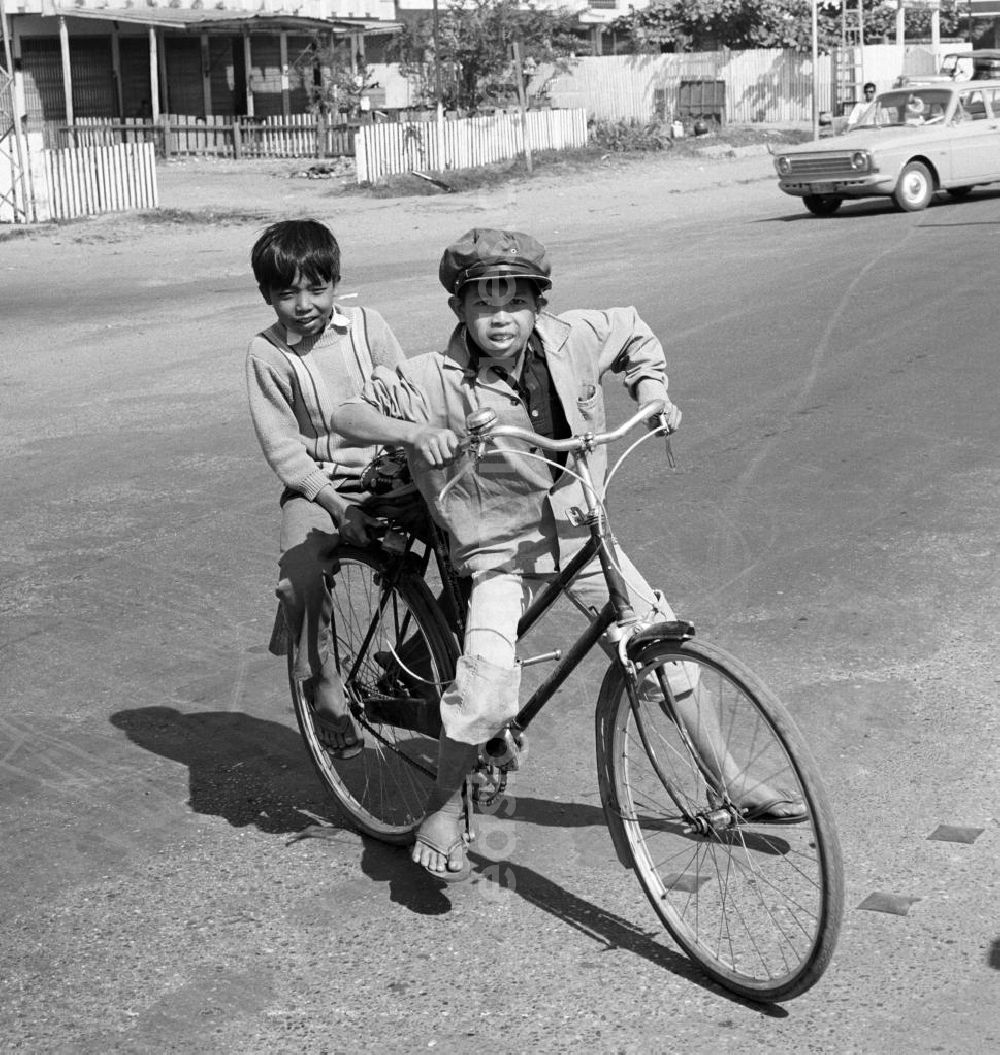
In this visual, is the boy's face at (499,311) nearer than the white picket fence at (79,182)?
Yes

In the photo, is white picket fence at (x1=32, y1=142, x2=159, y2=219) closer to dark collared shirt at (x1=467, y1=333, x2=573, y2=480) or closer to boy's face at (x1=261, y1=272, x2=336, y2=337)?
boy's face at (x1=261, y1=272, x2=336, y2=337)

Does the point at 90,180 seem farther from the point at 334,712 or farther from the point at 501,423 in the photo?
the point at 501,423

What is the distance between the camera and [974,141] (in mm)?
21938

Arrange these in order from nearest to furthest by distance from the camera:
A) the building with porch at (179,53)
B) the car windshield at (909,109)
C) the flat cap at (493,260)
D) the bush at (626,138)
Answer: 1. the flat cap at (493,260)
2. the car windshield at (909,109)
3. the bush at (626,138)
4. the building with porch at (179,53)

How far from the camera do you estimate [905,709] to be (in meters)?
5.11

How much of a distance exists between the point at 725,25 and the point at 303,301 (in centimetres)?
4819

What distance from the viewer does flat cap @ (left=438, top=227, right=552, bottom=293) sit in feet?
12.0

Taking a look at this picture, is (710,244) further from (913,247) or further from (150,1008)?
(150,1008)

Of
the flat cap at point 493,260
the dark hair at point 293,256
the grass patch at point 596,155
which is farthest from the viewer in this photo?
the grass patch at point 596,155

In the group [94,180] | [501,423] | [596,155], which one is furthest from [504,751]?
[596,155]

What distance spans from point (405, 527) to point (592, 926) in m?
1.09

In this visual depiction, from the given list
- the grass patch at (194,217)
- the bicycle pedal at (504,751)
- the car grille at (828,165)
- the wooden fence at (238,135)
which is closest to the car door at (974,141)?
the car grille at (828,165)

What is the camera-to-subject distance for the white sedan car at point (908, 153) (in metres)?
20.9

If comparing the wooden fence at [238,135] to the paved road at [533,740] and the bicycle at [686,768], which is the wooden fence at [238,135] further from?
the bicycle at [686,768]
